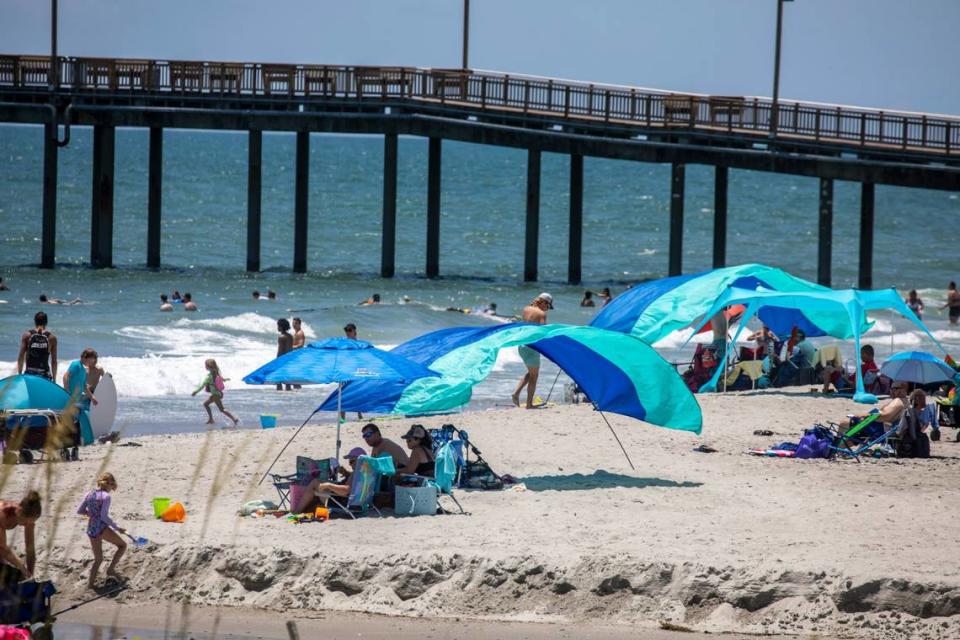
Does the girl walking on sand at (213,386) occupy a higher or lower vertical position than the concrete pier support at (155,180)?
lower

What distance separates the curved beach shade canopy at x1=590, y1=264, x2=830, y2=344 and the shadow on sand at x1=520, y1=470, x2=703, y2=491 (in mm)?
4966

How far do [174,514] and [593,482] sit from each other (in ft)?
12.4

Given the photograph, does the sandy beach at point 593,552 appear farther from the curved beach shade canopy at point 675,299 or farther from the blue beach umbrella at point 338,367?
the curved beach shade canopy at point 675,299

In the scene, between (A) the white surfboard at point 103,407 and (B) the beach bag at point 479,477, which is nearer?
(B) the beach bag at point 479,477

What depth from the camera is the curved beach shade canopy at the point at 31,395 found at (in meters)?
13.2

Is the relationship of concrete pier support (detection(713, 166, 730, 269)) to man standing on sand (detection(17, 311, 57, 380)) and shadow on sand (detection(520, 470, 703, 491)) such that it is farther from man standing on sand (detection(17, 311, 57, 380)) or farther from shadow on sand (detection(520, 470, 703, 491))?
man standing on sand (detection(17, 311, 57, 380))

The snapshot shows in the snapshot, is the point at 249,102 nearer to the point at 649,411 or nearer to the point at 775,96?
the point at 775,96

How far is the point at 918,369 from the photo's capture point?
617 inches

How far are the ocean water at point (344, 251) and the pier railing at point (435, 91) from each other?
184 inches

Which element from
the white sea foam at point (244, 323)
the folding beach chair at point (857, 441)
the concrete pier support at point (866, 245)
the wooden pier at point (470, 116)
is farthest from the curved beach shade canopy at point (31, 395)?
the concrete pier support at point (866, 245)

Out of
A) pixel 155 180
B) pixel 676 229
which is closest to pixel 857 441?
pixel 676 229

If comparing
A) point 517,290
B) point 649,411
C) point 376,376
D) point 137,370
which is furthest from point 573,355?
point 517,290

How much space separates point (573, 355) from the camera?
1272cm

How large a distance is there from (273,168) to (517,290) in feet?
225
